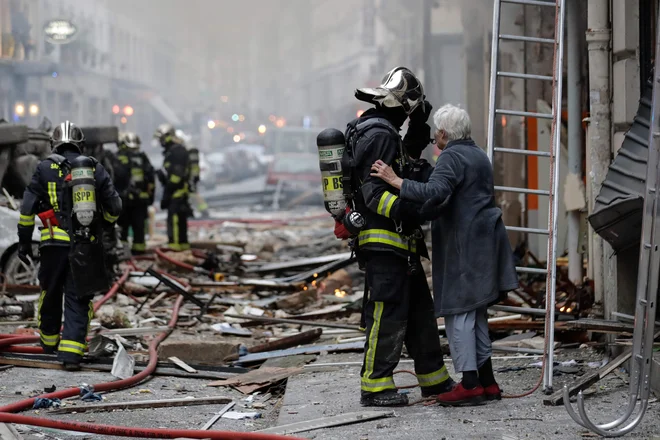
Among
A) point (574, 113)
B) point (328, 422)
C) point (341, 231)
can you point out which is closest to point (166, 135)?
point (574, 113)

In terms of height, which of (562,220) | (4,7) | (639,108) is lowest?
(562,220)

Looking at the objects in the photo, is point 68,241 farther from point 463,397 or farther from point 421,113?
point 463,397

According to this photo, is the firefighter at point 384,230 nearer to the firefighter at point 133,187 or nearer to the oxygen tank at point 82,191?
the oxygen tank at point 82,191

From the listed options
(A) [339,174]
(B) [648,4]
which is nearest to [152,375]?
(A) [339,174]

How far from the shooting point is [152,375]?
7387mm

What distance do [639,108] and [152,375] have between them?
3.76m

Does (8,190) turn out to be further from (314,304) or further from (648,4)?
(648,4)

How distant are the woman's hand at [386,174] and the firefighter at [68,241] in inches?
110

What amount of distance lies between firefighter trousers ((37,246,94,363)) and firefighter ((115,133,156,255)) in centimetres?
753

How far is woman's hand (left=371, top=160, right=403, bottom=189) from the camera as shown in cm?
546

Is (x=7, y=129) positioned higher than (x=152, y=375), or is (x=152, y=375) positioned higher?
(x=7, y=129)

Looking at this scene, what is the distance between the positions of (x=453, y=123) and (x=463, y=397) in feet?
4.79

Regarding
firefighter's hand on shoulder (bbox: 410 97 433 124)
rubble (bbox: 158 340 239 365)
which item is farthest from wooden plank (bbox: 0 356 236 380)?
firefighter's hand on shoulder (bbox: 410 97 433 124)

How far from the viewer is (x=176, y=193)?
15.8 metres
